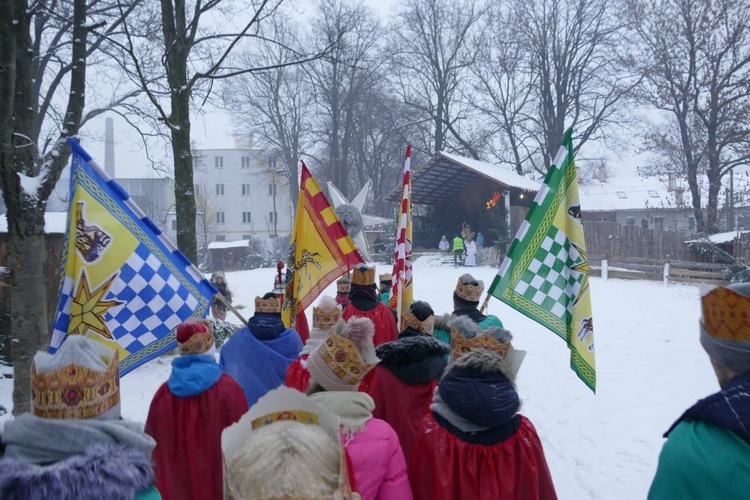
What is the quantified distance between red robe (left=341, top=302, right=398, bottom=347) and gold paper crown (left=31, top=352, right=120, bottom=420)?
4.16 metres

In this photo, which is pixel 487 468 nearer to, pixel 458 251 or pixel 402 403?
pixel 402 403

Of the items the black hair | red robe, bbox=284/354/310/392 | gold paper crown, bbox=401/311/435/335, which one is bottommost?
red robe, bbox=284/354/310/392

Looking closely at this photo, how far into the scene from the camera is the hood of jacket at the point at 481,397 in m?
2.39

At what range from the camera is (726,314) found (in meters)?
1.90

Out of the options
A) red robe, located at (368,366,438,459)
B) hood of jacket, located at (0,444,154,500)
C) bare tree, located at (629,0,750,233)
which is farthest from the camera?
bare tree, located at (629,0,750,233)

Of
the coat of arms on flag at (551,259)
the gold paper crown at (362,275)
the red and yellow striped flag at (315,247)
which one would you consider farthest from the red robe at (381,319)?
the coat of arms on flag at (551,259)

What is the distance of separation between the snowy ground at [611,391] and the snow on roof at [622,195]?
3178cm

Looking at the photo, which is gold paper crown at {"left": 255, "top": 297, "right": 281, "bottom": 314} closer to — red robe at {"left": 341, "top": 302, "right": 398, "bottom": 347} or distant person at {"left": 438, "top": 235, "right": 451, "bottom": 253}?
red robe at {"left": 341, "top": 302, "right": 398, "bottom": 347}

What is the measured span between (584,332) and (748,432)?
2625mm

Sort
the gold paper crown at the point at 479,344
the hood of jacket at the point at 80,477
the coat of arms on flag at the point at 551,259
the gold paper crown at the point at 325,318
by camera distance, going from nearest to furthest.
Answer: the hood of jacket at the point at 80,477 → the gold paper crown at the point at 479,344 → the coat of arms on flag at the point at 551,259 → the gold paper crown at the point at 325,318

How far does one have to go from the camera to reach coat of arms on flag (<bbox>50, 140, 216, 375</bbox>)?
3.66 m

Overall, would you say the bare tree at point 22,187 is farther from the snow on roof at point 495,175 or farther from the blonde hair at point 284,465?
the snow on roof at point 495,175

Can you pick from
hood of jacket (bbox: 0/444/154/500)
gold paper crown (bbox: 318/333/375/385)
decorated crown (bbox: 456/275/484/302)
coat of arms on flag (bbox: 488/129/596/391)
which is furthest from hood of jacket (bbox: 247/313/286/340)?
hood of jacket (bbox: 0/444/154/500)

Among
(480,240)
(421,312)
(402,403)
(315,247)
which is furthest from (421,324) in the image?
(480,240)
